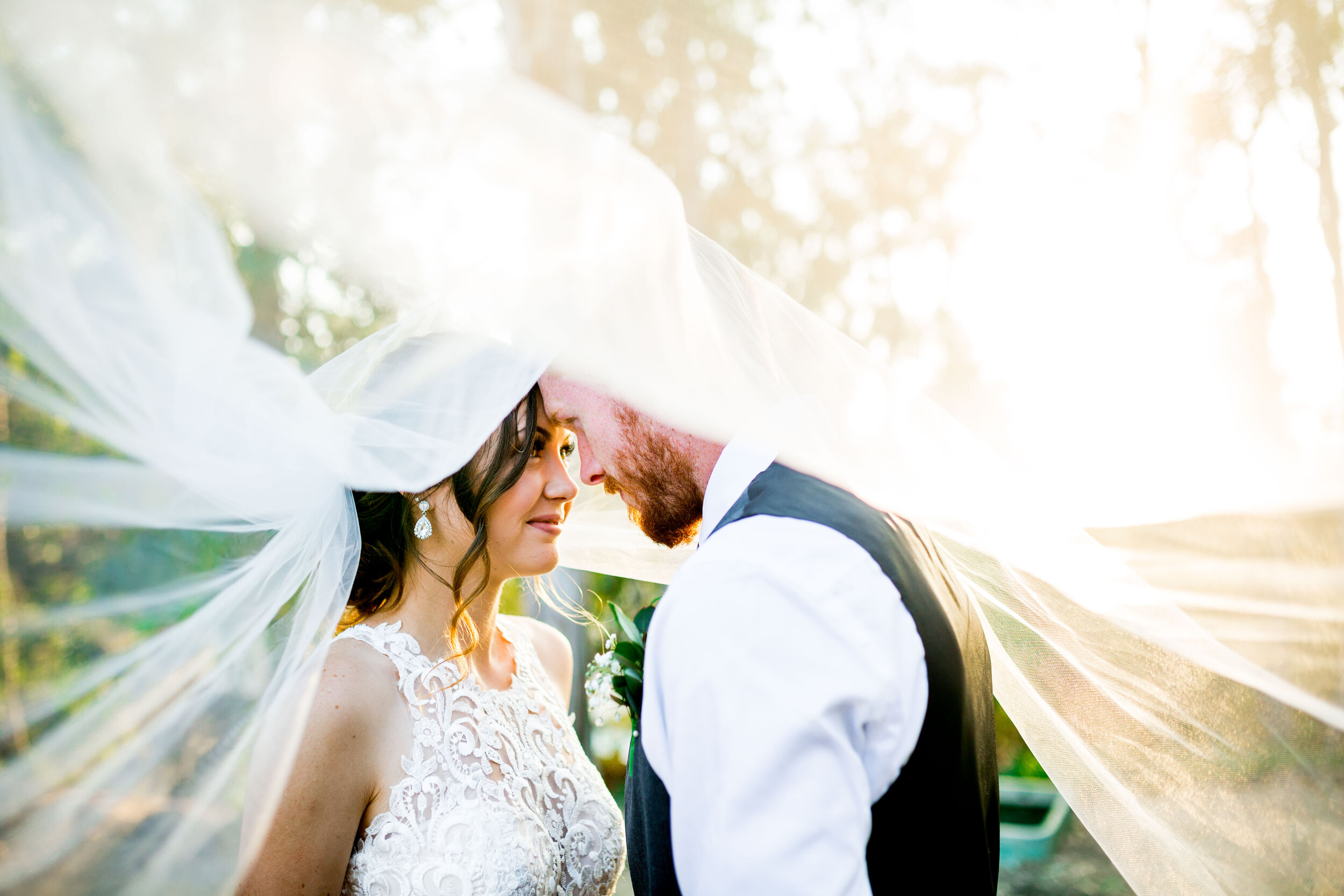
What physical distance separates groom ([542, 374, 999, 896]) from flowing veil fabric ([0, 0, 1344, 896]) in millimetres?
272

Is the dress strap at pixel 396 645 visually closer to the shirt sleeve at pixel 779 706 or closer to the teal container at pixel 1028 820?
the shirt sleeve at pixel 779 706

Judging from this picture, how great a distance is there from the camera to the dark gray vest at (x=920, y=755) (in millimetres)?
1475

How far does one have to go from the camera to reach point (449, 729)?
2.26 m

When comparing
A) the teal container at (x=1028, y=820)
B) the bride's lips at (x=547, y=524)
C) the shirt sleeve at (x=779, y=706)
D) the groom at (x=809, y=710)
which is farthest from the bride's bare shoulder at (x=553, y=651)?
the teal container at (x=1028, y=820)

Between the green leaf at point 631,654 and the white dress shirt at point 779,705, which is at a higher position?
the white dress shirt at point 779,705

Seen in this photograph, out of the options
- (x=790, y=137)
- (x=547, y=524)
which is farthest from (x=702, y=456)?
(x=790, y=137)

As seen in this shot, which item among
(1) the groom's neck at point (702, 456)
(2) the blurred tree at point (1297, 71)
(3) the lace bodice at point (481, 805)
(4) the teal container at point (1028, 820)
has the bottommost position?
(4) the teal container at point (1028, 820)

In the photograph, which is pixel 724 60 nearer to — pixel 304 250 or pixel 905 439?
pixel 905 439

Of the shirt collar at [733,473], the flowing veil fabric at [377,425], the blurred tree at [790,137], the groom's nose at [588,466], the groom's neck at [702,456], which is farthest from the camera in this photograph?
the blurred tree at [790,137]

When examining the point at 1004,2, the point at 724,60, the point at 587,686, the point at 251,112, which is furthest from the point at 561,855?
the point at 724,60

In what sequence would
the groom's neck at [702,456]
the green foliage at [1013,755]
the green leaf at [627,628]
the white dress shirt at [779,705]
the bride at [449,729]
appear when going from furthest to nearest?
the green foliage at [1013,755] < the green leaf at [627,628] < the bride at [449,729] < the groom's neck at [702,456] < the white dress shirt at [779,705]

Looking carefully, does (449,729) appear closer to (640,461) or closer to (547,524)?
(547,524)

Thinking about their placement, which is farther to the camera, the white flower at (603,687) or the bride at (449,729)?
the white flower at (603,687)

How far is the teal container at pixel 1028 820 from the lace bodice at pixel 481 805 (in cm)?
410
